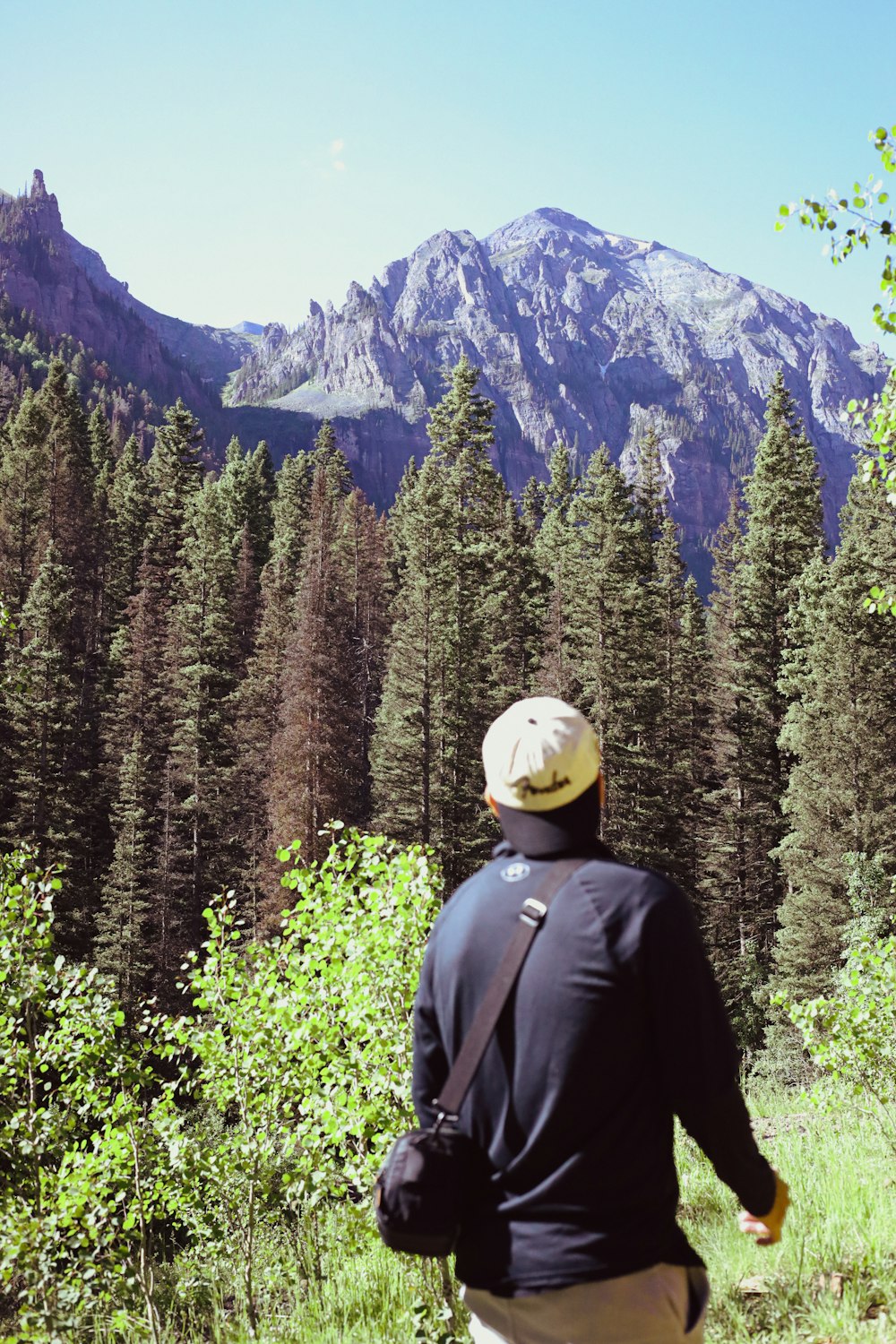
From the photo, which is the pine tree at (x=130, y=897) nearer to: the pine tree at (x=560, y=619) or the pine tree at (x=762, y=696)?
the pine tree at (x=560, y=619)

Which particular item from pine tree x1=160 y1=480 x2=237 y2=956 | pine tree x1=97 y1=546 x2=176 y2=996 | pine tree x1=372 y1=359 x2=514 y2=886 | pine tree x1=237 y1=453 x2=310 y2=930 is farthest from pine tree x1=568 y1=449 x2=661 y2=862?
pine tree x1=97 y1=546 x2=176 y2=996

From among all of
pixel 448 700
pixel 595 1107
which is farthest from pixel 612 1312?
pixel 448 700

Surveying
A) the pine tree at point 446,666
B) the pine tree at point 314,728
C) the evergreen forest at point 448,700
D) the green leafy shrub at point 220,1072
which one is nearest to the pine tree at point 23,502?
the evergreen forest at point 448,700

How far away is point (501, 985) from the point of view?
2.14 m

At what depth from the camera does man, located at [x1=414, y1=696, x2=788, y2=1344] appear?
6.81 feet

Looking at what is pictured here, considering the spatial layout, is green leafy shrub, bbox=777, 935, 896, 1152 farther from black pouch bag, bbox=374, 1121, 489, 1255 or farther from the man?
black pouch bag, bbox=374, 1121, 489, 1255

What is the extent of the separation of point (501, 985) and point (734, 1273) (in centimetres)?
366

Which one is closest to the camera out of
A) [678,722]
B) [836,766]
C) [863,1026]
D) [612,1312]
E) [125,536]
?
[612,1312]

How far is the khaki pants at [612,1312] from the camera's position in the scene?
2078 mm

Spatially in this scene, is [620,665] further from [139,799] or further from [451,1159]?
[451,1159]

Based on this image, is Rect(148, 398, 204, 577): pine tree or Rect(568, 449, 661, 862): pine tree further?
Rect(148, 398, 204, 577): pine tree

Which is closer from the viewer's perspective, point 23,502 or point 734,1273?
point 734,1273

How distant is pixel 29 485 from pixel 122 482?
362 inches

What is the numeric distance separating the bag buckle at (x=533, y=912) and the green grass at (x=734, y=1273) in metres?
2.94
